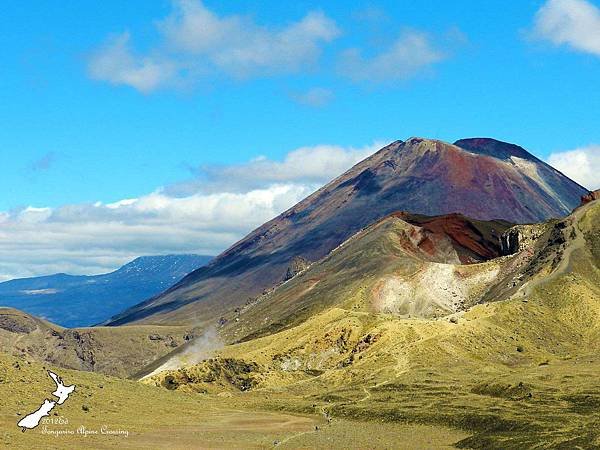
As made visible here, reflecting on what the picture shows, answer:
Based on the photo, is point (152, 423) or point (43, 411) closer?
point (43, 411)

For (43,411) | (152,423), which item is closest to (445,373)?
(152,423)

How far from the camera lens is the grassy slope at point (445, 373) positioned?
117m

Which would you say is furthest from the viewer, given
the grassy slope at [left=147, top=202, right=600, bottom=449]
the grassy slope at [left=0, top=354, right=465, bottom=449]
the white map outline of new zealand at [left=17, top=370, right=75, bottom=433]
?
the grassy slope at [left=147, top=202, right=600, bottom=449]

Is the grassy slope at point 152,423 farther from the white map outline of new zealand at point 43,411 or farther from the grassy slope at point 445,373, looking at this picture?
the grassy slope at point 445,373

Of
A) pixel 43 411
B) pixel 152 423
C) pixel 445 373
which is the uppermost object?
pixel 43 411

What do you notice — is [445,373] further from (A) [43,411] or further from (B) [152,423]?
(A) [43,411]

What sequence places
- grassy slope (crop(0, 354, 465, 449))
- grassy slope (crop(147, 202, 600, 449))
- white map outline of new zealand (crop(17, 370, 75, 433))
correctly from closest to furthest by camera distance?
white map outline of new zealand (crop(17, 370, 75, 433)) < grassy slope (crop(0, 354, 465, 449)) < grassy slope (crop(147, 202, 600, 449))

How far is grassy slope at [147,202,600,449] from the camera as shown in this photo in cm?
11656

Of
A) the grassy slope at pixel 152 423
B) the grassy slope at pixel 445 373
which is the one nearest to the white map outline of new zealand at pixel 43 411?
the grassy slope at pixel 152 423

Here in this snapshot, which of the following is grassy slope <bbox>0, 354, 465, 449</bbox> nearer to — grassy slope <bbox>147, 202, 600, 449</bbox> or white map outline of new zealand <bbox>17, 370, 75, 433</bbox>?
white map outline of new zealand <bbox>17, 370, 75, 433</bbox>

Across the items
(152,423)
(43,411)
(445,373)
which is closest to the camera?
(43,411)

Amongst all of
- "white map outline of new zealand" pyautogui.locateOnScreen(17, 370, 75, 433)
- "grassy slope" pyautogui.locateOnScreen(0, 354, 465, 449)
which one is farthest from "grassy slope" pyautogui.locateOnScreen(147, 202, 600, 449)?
"white map outline of new zealand" pyautogui.locateOnScreen(17, 370, 75, 433)

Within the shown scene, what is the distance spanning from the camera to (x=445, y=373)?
160 meters

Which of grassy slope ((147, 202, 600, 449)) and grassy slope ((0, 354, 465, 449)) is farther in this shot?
grassy slope ((147, 202, 600, 449))
